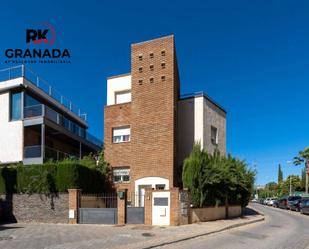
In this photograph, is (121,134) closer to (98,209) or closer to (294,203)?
(98,209)

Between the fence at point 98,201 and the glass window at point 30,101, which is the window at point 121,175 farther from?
the glass window at point 30,101

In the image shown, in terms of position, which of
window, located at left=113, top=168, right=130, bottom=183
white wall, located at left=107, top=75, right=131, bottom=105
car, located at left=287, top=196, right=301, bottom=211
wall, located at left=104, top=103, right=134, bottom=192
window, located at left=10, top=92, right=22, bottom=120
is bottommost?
car, located at left=287, top=196, right=301, bottom=211

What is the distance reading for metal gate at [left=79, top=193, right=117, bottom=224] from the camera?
64.5ft

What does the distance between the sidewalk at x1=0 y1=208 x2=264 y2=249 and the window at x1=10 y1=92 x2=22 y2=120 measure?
40.8ft

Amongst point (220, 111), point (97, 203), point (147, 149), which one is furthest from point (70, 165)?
point (220, 111)

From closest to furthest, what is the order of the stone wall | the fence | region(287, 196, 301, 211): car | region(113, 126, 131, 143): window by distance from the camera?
1. the fence
2. the stone wall
3. region(113, 126, 131, 143): window
4. region(287, 196, 301, 211): car

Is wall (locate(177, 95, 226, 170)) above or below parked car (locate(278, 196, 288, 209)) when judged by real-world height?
above

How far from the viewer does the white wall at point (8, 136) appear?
88.9ft

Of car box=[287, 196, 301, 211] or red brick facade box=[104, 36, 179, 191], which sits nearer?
red brick facade box=[104, 36, 179, 191]

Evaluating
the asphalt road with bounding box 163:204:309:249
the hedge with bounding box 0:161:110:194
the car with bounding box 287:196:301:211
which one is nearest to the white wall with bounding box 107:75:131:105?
the hedge with bounding box 0:161:110:194

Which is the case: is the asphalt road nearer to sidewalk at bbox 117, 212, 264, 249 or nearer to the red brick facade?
sidewalk at bbox 117, 212, 264, 249

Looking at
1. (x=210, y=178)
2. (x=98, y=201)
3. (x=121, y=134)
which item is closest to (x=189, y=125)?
(x=121, y=134)

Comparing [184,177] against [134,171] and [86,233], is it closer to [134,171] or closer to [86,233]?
[134,171]

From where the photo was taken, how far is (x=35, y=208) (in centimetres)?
2142
